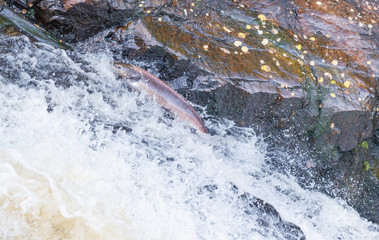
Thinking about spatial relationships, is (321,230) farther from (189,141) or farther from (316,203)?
(189,141)

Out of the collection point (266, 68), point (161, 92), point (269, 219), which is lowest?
point (269, 219)

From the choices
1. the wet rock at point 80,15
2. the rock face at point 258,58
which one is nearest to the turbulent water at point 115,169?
the rock face at point 258,58

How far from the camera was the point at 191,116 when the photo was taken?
13.9 ft

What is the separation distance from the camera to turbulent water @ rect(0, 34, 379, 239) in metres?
3.04

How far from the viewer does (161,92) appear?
4.23 m

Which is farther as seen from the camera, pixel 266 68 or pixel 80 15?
pixel 80 15

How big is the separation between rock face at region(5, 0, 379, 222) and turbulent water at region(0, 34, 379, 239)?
0.46 meters

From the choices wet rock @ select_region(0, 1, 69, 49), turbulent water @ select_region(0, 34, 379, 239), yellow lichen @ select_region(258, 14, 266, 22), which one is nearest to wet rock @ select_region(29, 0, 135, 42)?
wet rock @ select_region(0, 1, 69, 49)

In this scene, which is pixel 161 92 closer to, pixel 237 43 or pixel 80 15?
pixel 237 43

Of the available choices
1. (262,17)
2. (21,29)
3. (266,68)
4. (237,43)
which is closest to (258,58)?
(266,68)

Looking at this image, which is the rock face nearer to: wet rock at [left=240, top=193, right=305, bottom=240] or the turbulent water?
the turbulent water

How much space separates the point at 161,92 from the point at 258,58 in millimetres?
1557

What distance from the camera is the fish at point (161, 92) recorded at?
4.21m

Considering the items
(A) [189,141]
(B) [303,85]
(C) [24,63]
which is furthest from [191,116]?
(C) [24,63]
